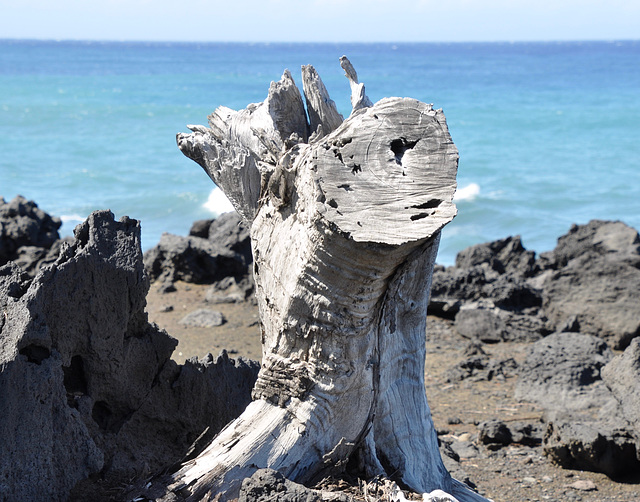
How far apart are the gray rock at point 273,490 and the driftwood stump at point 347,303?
172mm

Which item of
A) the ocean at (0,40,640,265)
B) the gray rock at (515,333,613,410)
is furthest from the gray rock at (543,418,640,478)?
the ocean at (0,40,640,265)

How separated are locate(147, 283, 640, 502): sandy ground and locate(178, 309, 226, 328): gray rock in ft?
0.22

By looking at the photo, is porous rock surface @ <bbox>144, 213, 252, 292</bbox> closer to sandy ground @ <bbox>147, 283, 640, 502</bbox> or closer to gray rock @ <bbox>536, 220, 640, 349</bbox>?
sandy ground @ <bbox>147, 283, 640, 502</bbox>

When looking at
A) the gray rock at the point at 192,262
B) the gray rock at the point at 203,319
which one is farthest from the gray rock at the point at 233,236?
the gray rock at the point at 203,319

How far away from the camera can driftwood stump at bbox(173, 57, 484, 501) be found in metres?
2.41

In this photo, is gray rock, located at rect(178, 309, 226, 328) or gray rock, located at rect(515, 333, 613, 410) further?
gray rock, located at rect(178, 309, 226, 328)

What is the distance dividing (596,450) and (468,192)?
54.0ft

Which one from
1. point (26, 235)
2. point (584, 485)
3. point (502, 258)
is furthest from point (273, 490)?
point (502, 258)

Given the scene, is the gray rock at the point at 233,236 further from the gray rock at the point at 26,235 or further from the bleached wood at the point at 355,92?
the bleached wood at the point at 355,92

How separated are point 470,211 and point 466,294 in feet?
34.5

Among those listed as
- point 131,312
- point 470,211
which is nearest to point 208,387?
point 131,312

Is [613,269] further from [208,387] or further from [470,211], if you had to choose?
[470,211]

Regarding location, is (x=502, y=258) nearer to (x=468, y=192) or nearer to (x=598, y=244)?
(x=598, y=244)

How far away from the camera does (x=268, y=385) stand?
2727mm
